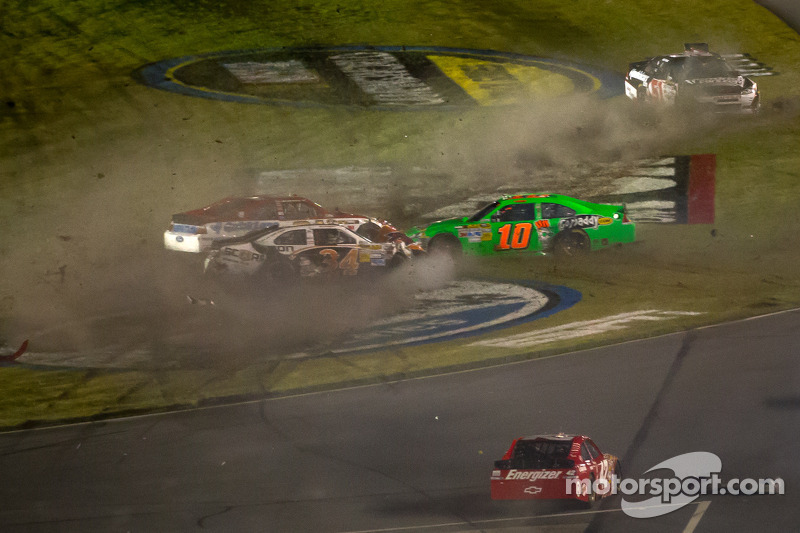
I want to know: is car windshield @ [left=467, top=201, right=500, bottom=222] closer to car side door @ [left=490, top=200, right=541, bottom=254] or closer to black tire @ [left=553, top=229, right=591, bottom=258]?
car side door @ [left=490, top=200, right=541, bottom=254]

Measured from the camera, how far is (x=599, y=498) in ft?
31.0

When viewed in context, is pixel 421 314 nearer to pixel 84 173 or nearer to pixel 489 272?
pixel 489 272

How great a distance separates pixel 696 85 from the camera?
19.3 metres

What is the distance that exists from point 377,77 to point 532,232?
5967mm

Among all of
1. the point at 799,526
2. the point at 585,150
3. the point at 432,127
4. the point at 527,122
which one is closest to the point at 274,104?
the point at 432,127

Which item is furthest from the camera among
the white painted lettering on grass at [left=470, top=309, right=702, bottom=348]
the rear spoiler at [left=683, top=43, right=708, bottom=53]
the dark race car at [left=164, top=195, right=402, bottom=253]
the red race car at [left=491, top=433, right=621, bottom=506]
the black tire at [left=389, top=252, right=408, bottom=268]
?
the rear spoiler at [left=683, top=43, right=708, bottom=53]

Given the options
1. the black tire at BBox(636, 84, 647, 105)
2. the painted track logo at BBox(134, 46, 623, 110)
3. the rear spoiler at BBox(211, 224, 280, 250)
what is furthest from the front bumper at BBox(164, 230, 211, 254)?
the black tire at BBox(636, 84, 647, 105)

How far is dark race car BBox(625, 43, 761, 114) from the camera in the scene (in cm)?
1927

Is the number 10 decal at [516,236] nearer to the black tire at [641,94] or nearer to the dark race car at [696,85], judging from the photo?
the black tire at [641,94]

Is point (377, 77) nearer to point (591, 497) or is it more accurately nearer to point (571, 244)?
point (571, 244)

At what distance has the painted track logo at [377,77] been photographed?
796 inches

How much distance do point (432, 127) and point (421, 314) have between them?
5.49 metres

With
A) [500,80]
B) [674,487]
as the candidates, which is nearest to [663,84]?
[500,80]

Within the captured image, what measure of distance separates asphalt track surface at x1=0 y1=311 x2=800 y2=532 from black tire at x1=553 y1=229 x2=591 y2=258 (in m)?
3.67
